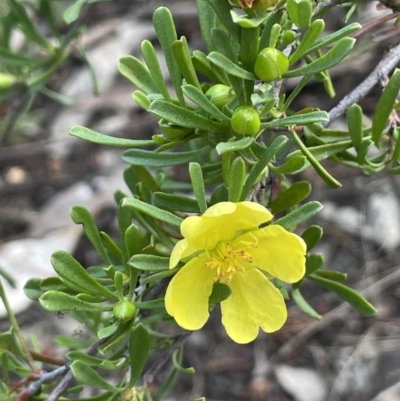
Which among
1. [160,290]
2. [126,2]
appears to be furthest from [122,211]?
[126,2]

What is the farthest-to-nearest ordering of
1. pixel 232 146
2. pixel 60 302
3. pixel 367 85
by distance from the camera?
pixel 367 85 < pixel 60 302 < pixel 232 146

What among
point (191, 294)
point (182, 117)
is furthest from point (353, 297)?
point (182, 117)

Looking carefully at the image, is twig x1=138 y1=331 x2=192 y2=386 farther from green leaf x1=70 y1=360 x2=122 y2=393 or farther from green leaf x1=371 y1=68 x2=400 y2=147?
green leaf x1=371 y1=68 x2=400 y2=147

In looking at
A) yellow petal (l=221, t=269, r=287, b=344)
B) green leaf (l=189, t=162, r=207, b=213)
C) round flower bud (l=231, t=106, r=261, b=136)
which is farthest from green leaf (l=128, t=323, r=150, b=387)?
round flower bud (l=231, t=106, r=261, b=136)

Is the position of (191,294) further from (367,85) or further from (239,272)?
(367,85)

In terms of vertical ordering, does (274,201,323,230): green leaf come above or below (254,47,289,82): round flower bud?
below

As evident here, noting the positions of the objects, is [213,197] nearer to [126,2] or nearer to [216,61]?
[216,61]
